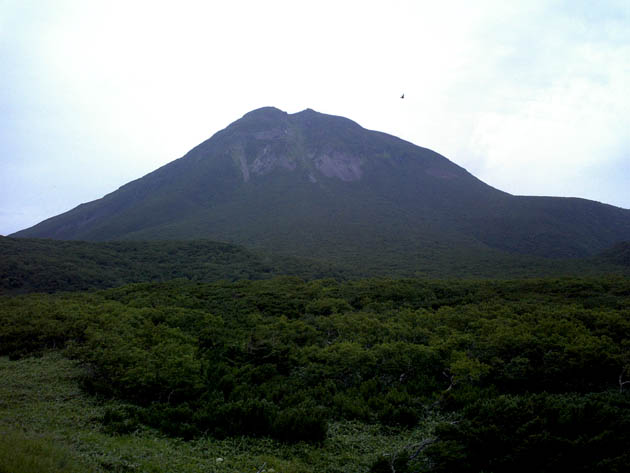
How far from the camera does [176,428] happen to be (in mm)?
7680

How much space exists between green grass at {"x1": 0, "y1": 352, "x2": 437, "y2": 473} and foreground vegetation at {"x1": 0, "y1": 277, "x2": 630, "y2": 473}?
1.4 inches

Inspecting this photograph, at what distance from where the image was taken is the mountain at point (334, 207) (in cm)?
6066

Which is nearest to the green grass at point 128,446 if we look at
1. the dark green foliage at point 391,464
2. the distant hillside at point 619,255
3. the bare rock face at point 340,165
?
the dark green foliage at point 391,464

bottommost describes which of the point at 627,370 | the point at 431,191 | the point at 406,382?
the point at 406,382

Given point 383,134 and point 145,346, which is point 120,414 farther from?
point 383,134

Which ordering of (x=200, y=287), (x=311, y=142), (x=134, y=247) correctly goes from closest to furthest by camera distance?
(x=200, y=287) < (x=134, y=247) < (x=311, y=142)

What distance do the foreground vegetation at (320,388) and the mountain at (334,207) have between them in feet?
104

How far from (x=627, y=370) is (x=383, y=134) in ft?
374

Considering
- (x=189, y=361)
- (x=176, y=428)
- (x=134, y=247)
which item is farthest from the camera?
(x=134, y=247)

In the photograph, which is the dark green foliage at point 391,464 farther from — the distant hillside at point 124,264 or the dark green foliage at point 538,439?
the distant hillside at point 124,264

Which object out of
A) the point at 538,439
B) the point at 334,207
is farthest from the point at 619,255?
the point at 538,439

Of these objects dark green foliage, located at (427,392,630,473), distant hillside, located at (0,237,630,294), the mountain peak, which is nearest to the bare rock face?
the mountain peak

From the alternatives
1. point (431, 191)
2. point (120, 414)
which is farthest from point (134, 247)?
point (431, 191)

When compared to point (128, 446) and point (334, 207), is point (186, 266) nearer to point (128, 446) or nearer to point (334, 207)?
point (128, 446)
